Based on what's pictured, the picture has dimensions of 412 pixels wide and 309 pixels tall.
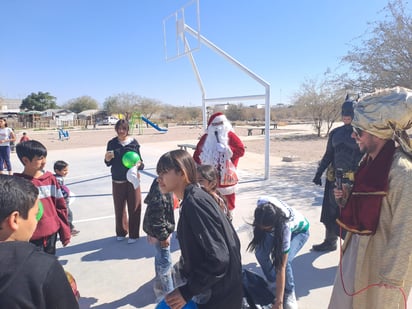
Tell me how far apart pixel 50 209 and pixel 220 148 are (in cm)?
221

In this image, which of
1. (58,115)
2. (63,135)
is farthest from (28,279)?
(58,115)

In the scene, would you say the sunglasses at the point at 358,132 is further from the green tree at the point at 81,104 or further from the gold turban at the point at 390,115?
the green tree at the point at 81,104

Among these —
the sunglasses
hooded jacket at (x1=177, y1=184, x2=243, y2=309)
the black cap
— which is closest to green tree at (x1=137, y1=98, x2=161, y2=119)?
the black cap

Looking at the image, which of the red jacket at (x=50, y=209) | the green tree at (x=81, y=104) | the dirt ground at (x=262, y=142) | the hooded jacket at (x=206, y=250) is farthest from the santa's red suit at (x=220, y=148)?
the green tree at (x=81, y=104)

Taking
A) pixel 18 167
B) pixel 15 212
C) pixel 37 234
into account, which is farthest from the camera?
pixel 18 167

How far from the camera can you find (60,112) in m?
67.8

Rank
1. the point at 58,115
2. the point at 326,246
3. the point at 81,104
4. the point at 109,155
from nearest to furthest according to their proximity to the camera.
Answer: the point at 326,246 < the point at 109,155 < the point at 58,115 < the point at 81,104

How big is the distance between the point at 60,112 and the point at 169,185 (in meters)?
75.1

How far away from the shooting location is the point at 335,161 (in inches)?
128

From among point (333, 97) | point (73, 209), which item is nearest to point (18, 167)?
point (73, 209)

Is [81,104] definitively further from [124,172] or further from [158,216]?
[158,216]

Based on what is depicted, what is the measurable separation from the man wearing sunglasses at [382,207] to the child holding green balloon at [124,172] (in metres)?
2.74

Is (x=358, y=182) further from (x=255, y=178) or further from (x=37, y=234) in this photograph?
(x=255, y=178)

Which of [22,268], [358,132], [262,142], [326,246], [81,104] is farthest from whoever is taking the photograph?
[81,104]
